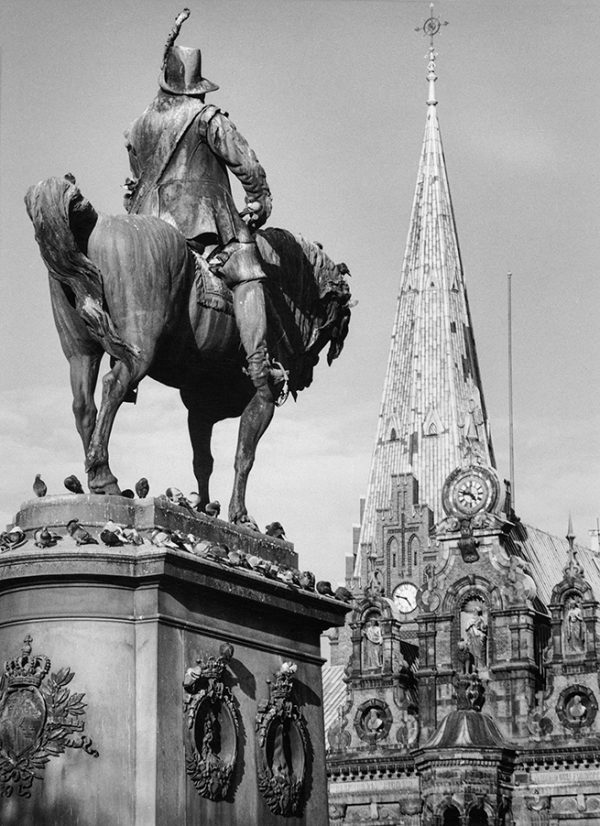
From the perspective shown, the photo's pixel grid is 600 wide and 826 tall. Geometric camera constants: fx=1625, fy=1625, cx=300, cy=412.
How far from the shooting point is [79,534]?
9250 mm

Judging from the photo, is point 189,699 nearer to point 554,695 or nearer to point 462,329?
point 554,695

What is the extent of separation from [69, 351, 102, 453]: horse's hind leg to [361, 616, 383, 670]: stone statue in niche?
2378 inches

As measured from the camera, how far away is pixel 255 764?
31.7 feet

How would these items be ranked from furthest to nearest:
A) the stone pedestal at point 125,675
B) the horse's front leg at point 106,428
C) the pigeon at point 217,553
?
the horse's front leg at point 106,428
the pigeon at point 217,553
the stone pedestal at point 125,675

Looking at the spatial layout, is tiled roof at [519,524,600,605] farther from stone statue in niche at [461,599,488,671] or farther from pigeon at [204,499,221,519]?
pigeon at [204,499,221,519]

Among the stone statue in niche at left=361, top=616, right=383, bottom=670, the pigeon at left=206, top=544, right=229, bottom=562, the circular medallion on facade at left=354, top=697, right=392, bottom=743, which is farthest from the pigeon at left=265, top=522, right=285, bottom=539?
the stone statue in niche at left=361, top=616, right=383, bottom=670

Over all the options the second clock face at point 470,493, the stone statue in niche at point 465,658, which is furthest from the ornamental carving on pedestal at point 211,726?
the second clock face at point 470,493

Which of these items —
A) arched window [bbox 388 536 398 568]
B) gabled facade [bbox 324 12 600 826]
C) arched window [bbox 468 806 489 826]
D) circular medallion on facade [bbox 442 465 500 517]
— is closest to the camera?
arched window [bbox 468 806 489 826]

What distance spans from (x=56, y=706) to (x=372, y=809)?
59.0 metres

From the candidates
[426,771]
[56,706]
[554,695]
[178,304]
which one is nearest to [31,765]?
[56,706]

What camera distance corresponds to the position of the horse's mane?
11320mm

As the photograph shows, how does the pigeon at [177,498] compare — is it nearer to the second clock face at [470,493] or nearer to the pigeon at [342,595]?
the pigeon at [342,595]

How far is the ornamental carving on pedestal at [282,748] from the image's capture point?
9727 mm

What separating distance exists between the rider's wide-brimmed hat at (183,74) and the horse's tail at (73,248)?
1419 mm
